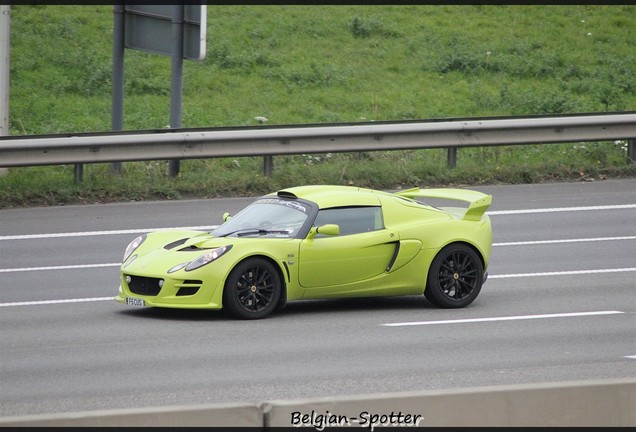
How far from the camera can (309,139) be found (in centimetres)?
1902

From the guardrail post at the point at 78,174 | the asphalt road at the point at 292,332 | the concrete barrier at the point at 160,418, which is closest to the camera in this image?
the concrete barrier at the point at 160,418

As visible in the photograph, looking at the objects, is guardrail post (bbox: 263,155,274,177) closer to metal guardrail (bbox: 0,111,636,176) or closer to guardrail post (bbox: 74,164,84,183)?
metal guardrail (bbox: 0,111,636,176)

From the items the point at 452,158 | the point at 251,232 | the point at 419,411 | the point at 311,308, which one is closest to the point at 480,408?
the point at 419,411

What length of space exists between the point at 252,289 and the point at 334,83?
14712 millimetres

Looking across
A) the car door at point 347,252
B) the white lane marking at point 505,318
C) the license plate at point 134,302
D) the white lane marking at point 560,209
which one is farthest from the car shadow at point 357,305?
the white lane marking at point 560,209

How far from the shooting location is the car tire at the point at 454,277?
41.2 feet

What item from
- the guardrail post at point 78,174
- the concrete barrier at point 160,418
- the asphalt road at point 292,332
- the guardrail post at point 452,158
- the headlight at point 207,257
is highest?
the guardrail post at point 452,158

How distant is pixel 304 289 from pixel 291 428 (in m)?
5.47

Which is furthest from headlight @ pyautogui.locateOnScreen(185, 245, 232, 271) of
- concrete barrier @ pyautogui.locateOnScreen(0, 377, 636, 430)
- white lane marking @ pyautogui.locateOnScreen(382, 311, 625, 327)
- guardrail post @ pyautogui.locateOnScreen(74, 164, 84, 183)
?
guardrail post @ pyautogui.locateOnScreen(74, 164, 84, 183)

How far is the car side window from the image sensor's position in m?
12.3

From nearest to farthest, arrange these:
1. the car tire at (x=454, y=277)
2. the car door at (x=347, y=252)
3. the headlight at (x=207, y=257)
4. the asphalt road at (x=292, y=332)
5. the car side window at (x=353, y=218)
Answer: the asphalt road at (x=292, y=332), the headlight at (x=207, y=257), the car door at (x=347, y=252), the car side window at (x=353, y=218), the car tire at (x=454, y=277)

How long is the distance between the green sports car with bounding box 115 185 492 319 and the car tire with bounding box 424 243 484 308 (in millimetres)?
11

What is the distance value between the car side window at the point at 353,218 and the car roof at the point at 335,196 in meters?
0.06

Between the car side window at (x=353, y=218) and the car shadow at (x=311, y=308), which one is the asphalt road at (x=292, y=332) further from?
the car side window at (x=353, y=218)
